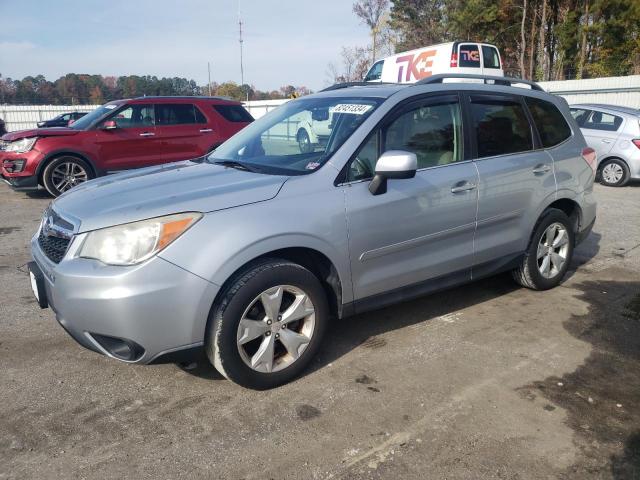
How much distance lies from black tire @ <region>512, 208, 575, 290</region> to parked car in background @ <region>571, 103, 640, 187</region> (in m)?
7.05

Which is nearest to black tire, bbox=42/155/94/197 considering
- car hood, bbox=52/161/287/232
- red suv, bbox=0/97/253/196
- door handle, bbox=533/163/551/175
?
red suv, bbox=0/97/253/196

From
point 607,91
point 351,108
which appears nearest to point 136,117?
point 351,108

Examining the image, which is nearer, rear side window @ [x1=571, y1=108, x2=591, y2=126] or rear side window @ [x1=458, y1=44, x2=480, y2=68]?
rear side window @ [x1=571, y1=108, x2=591, y2=126]

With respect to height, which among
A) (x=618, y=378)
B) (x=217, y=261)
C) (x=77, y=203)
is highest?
(x=77, y=203)

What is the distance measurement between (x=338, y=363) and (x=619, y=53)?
32127 millimetres

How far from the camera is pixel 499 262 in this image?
167 inches

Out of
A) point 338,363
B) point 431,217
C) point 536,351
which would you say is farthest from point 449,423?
point 431,217

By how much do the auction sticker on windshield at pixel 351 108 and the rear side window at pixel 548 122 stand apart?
1744mm

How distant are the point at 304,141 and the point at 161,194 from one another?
1128 millimetres

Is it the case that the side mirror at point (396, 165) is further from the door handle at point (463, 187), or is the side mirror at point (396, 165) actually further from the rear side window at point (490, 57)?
the rear side window at point (490, 57)

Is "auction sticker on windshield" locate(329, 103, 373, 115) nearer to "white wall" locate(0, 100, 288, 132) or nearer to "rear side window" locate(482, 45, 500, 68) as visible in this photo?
Answer: "rear side window" locate(482, 45, 500, 68)

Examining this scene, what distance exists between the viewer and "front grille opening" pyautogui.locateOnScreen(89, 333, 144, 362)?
8.84 ft

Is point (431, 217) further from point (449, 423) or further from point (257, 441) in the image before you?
point (257, 441)

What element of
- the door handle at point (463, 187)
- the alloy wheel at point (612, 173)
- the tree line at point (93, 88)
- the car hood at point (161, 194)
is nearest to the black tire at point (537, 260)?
the door handle at point (463, 187)
